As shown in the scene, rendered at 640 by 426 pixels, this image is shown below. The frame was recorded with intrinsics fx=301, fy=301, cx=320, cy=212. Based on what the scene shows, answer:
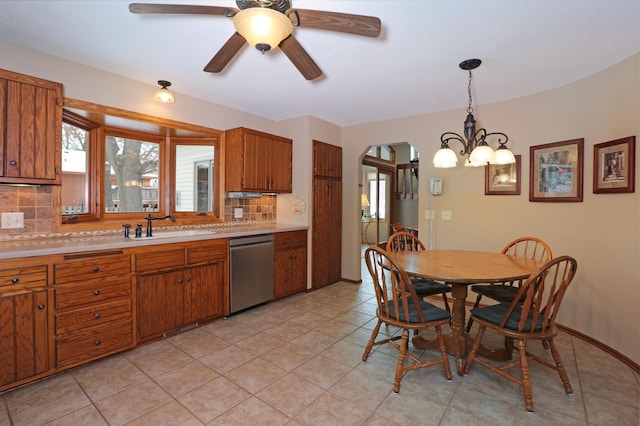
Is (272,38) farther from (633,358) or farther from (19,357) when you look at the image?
(633,358)

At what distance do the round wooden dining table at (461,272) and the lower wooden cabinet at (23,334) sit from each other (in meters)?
2.55

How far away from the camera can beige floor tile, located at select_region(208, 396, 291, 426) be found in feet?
5.71

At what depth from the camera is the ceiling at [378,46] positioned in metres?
1.92

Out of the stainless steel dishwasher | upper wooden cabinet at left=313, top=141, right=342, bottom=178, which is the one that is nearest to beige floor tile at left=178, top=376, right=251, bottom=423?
the stainless steel dishwasher

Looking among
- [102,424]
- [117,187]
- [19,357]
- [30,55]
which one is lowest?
[102,424]

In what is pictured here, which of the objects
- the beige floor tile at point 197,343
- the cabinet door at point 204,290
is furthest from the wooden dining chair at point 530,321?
the cabinet door at point 204,290

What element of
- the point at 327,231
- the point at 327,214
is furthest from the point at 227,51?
the point at 327,231

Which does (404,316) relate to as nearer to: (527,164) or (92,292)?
(92,292)

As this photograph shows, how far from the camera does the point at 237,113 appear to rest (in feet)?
13.1

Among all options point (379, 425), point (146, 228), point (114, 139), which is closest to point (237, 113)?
point (114, 139)

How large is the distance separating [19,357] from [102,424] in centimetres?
85

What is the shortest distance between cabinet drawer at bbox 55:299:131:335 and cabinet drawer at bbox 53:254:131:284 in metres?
0.24

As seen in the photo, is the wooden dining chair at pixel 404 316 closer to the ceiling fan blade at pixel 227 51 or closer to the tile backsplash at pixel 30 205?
the ceiling fan blade at pixel 227 51

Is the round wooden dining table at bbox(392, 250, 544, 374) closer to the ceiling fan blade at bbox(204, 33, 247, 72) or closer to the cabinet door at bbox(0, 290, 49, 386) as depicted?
the ceiling fan blade at bbox(204, 33, 247, 72)
